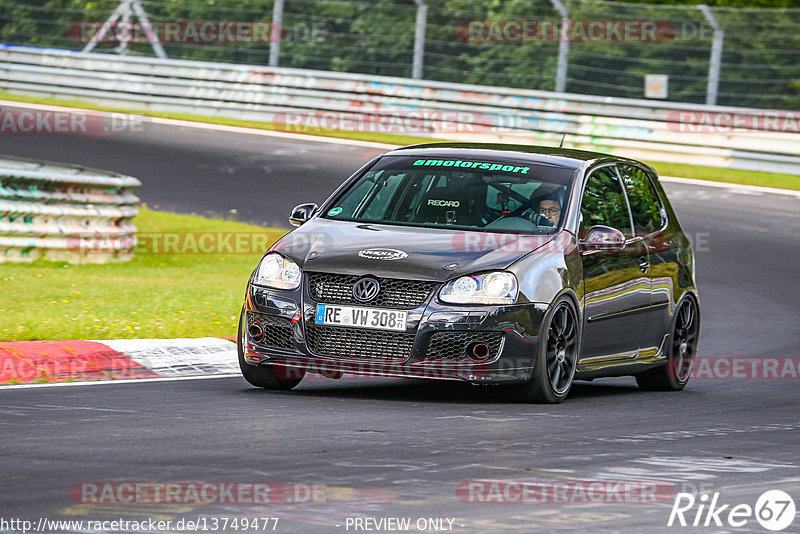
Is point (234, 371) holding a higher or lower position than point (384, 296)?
lower

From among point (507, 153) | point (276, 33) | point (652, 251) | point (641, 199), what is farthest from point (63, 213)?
point (276, 33)

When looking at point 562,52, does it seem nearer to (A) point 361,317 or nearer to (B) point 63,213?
(B) point 63,213

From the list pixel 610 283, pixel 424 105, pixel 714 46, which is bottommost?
pixel 424 105

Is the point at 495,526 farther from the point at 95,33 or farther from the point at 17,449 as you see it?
the point at 95,33

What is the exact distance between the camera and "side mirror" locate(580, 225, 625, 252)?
390 inches

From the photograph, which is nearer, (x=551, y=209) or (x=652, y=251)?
(x=551, y=209)

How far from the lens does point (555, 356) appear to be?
952 centimetres

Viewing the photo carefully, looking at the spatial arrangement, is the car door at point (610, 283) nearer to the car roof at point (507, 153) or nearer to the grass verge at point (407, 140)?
the car roof at point (507, 153)

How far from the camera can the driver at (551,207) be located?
9953mm

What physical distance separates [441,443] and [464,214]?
2.49 m

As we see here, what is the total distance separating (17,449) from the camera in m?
7.16

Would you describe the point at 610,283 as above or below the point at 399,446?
above

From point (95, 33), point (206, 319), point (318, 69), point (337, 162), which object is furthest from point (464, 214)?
point (95, 33)

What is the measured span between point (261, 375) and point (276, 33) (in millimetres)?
18547
